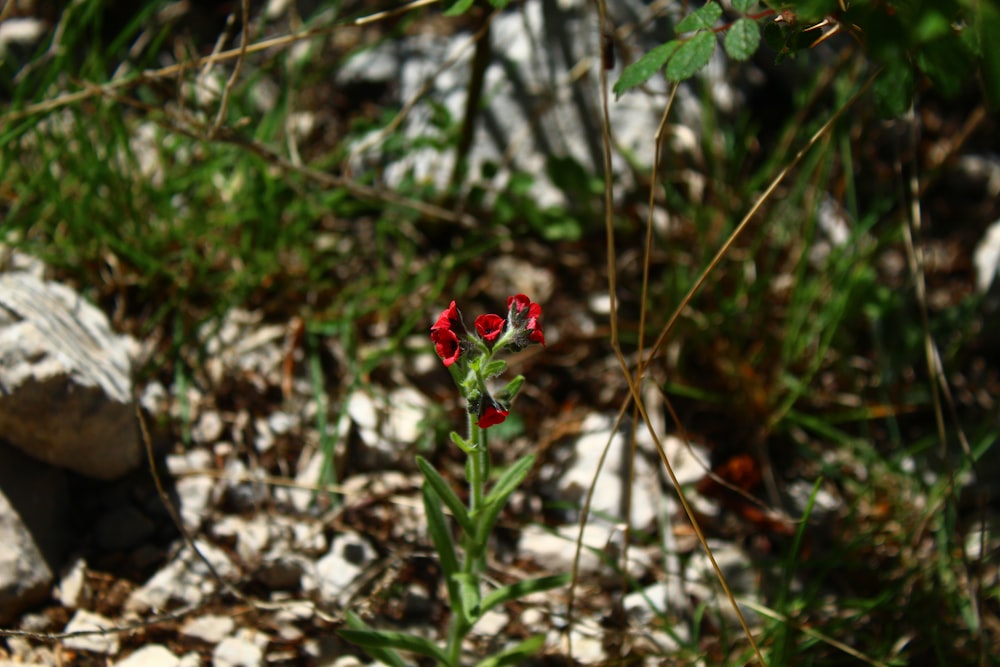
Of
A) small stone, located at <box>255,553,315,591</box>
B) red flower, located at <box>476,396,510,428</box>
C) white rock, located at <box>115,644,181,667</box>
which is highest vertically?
red flower, located at <box>476,396,510,428</box>

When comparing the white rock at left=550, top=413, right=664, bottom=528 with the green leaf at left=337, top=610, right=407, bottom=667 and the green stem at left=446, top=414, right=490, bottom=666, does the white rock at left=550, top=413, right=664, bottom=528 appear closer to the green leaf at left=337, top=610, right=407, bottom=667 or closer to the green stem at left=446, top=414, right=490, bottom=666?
the green stem at left=446, top=414, right=490, bottom=666

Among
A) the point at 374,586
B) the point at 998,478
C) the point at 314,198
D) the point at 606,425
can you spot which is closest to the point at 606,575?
the point at 606,425

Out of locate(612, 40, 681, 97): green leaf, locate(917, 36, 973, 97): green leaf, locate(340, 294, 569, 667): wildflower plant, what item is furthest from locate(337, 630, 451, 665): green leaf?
locate(917, 36, 973, 97): green leaf

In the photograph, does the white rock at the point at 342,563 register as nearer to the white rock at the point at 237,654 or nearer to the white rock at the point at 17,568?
the white rock at the point at 237,654

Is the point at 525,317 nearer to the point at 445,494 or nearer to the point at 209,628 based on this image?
the point at 445,494

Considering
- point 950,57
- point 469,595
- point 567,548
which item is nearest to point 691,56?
point 950,57

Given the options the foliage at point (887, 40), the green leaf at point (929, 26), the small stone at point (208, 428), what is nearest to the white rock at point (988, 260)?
the foliage at point (887, 40)
